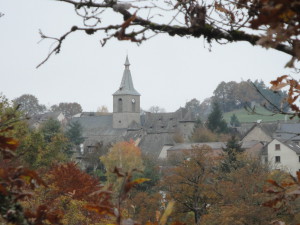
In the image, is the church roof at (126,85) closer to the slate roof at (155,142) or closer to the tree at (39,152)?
the slate roof at (155,142)

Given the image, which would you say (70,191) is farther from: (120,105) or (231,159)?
(120,105)

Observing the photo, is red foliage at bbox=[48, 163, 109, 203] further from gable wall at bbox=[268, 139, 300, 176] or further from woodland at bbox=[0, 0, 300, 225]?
gable wall at bbox=[268, 139, 300, 176]

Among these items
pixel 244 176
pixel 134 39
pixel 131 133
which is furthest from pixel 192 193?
pixel 131 133

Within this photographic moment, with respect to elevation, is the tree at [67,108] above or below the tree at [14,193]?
above

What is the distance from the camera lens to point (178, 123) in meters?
115

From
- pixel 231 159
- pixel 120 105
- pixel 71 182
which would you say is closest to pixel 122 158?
pixel 231 159

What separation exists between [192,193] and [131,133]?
273 feet

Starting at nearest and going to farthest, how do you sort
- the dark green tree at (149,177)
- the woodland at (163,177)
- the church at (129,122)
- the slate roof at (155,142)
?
the woodland at (163,177) < the dark green tree at (149,177) < the slate roof at (155,142) < the church at (129,122)

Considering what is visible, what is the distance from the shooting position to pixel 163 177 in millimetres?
33312

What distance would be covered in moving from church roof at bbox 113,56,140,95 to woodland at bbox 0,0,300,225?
190ft

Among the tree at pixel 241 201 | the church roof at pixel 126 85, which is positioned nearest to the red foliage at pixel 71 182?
the tree at pixel 241 201

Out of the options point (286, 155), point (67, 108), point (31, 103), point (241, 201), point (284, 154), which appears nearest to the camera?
point (241, 201)

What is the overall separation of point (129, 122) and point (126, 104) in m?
4.12

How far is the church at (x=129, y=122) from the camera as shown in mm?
111062
